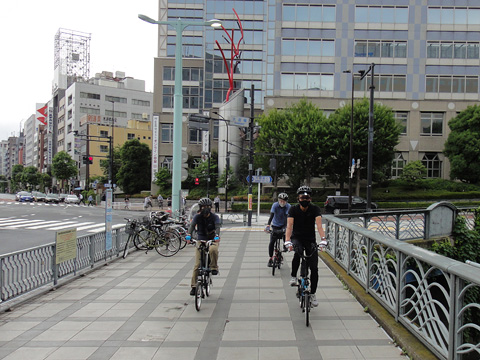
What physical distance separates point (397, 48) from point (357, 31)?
507 centimetres

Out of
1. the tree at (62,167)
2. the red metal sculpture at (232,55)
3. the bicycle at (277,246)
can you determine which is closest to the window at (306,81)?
the red metal sculpture at (232,55)

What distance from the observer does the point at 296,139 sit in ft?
123

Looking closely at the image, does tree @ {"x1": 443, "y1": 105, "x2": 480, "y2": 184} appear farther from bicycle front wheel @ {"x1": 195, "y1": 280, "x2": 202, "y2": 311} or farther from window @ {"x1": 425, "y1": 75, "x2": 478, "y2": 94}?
bicycle front wheel @ {"x1": 195, "y1": 280, "x2": 202, "y2": 311}

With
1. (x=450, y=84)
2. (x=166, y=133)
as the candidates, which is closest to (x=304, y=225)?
(x=450, y=84)

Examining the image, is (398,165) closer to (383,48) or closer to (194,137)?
→ (383,48)

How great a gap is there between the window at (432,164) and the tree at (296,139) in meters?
15.3

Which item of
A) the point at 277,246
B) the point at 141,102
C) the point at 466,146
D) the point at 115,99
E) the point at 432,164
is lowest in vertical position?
the point at 277,246

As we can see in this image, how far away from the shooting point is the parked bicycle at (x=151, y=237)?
12.2 m

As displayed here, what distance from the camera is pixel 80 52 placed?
358 ft

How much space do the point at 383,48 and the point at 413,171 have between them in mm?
15201

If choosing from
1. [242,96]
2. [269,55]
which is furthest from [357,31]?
[242,96]

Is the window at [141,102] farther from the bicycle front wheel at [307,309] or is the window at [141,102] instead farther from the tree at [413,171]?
the bicycle front wheel at [307,309]

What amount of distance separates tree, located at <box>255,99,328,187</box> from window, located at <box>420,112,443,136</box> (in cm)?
1525

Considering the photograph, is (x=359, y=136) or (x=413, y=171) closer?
(x=359, y=136)
